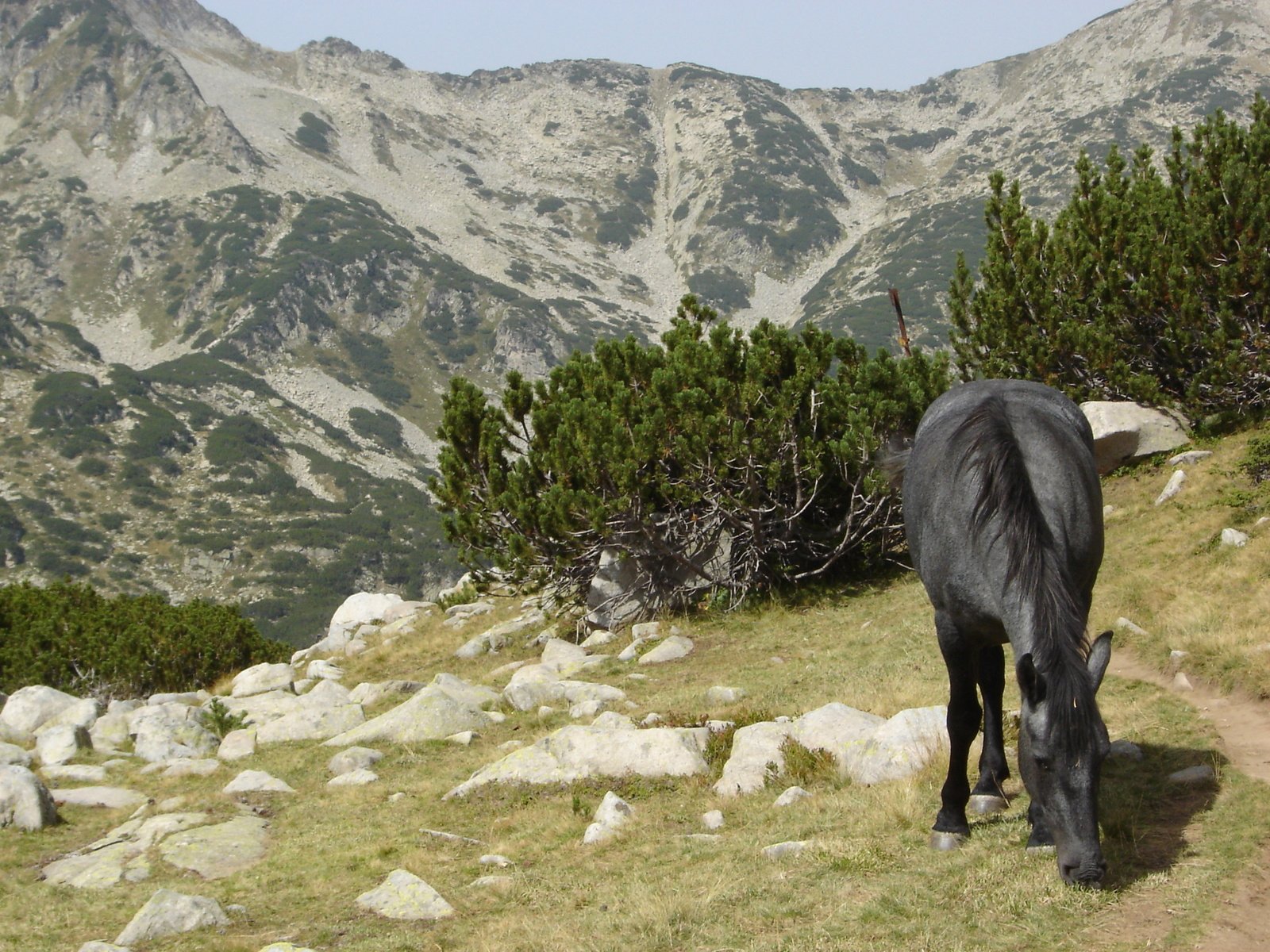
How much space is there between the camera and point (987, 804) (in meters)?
7.33

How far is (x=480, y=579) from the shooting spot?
23.4 metres

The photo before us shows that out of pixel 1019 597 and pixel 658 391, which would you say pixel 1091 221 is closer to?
pixel 658 391

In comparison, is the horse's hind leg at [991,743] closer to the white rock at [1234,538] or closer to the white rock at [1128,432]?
the white rock at [1234,538]

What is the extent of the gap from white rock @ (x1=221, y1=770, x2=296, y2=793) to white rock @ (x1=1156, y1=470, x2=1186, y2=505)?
51.1ft

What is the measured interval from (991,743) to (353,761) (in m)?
8.88

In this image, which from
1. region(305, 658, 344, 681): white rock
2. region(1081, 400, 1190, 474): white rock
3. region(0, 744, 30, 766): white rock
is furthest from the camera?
region(305, 658, 344, 681): white rock

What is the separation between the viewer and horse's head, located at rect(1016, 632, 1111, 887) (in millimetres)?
5258

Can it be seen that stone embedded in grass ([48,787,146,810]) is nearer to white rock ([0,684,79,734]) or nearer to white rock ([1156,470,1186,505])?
white rock ([0,684,79,734])

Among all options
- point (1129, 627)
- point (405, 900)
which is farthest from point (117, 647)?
point (1129, 627)

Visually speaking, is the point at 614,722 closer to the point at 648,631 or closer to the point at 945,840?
the point at 945,840

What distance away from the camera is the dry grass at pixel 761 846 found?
5.73m

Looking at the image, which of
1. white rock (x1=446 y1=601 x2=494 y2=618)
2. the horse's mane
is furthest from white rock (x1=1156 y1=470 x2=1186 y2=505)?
white rock (x1=446 y1=601 x2=494 y2=618)

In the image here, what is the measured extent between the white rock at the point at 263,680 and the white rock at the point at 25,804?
887 cm

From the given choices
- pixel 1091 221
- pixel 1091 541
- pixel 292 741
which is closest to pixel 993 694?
pixel 1091 541
